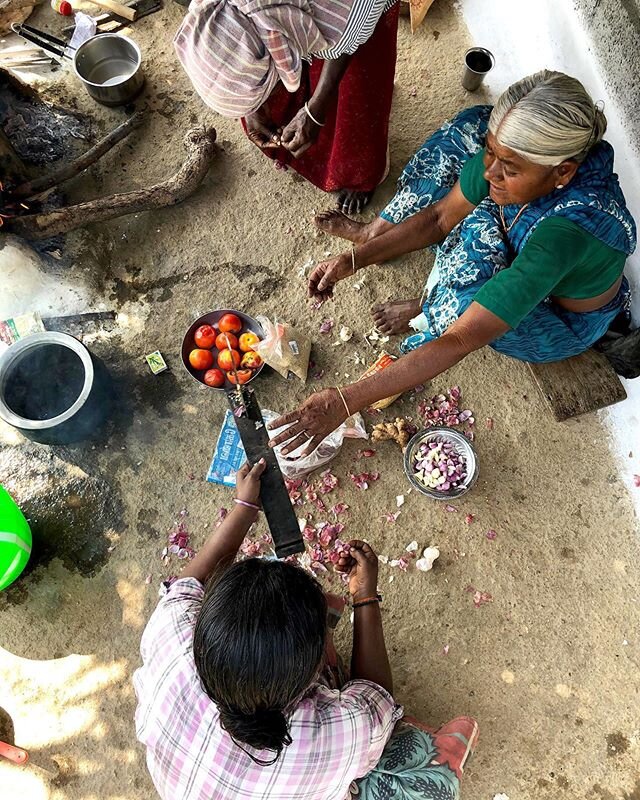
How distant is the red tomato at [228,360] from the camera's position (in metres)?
3.14

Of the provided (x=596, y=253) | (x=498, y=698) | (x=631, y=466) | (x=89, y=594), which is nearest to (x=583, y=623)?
(x=498, y=698)

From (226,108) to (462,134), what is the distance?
120 cm

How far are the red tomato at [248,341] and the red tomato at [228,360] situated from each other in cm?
6

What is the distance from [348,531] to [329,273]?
1.28 metres

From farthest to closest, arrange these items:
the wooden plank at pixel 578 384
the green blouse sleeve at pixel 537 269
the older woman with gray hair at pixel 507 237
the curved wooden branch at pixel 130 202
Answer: the curved wooden branch at pixel 130 202 < the wooden plank at pixel 578 384 < the green blouse sleeve at pixel 537 269 < the older woman with gray hair at pixel 507 237

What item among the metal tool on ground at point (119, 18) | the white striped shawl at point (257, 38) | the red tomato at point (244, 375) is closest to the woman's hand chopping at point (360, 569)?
the red tomato at point (244, 375)

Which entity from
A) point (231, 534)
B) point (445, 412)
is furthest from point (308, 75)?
point (231, 534)

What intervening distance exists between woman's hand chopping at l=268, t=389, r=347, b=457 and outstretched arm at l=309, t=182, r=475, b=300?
0.80m

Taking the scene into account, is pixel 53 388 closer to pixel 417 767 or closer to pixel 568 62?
pixel 417 767

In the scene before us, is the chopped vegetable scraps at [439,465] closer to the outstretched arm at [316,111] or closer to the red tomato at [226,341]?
the red tomato at [226,341]

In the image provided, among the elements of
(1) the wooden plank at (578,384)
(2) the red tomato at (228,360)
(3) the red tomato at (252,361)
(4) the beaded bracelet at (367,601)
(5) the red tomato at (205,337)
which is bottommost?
(4) the beaded bracelet at (367,601)

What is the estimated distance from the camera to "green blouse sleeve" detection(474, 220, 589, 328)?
2.16 m

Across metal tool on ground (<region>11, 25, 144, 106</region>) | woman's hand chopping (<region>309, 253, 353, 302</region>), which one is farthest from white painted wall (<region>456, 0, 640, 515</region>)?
metal tool on ground (<region>11, 25, 144, 106</region>)

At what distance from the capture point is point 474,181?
2676 mm
